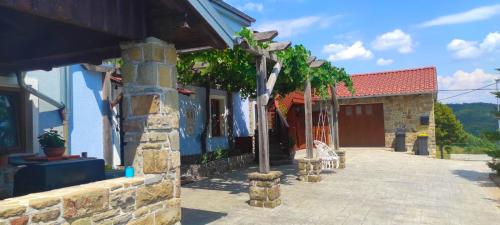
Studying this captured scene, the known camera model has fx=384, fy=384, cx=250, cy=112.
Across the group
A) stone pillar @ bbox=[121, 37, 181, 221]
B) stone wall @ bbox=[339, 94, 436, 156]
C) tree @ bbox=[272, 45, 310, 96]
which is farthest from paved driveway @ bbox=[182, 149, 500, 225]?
stone wall @ bbox=[339, 94, 436, 156]

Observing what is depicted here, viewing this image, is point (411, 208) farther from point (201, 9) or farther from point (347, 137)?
point (347, 137)

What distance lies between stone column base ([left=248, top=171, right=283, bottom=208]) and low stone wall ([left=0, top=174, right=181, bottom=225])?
2.22m

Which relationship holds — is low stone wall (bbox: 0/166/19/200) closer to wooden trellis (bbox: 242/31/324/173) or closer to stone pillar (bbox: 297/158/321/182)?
wooden trellis (bbox: 242/31/324/173)

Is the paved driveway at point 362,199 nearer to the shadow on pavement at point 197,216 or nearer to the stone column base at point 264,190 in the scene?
the shadow on pavement at point 197,216

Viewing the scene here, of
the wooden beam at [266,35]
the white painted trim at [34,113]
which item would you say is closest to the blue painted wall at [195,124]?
the white painted trim at [34,113]

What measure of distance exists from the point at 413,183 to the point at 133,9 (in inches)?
280

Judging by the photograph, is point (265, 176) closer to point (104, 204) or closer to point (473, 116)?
point (104, 204)

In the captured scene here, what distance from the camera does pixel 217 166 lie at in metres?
10.1

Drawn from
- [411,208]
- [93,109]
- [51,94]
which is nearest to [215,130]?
[93,109]

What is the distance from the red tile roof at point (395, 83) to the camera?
15.7 meters

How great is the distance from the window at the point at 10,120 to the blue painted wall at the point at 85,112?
3.55 ft

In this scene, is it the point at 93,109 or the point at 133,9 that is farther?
the point at 93,109

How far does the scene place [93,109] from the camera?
26.1 ft

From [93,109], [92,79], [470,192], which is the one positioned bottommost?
[470,192]
